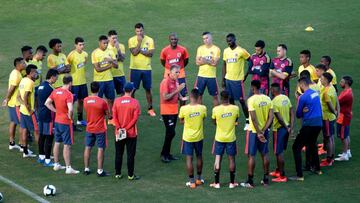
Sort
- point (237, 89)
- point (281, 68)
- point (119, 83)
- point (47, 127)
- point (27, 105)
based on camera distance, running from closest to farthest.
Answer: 1. point (47, 127)
2. point (27, 105)
3. point (281, 68)
4. point (237, 89)
5. point (119, 83)

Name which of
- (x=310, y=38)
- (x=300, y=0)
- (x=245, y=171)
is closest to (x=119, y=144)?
(x=245, y=171)

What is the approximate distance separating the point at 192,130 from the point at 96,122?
2.09 metres

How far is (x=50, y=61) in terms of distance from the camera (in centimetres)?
2028

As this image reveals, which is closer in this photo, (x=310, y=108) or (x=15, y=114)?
(x=310, y=108)

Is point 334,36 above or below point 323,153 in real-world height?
above

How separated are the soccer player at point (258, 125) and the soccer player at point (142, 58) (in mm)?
5548

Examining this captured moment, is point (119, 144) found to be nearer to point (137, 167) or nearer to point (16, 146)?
point (137, 167)

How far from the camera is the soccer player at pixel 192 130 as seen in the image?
54.3ft

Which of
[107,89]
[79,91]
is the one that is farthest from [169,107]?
[79,91]

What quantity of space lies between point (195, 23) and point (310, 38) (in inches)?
174

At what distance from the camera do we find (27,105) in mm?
18266

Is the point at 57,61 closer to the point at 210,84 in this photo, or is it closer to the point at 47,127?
the point at 47,127

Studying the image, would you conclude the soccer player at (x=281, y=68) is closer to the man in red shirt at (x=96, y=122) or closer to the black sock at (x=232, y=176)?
the black sock at (x=232, y=176)

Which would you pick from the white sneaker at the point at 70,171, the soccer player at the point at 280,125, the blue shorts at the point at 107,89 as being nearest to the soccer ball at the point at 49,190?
the white sneaker at the point at 70,171
